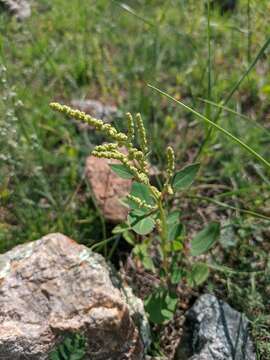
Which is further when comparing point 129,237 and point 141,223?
point 129,237

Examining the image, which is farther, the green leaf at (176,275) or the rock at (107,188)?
the rock at (107,188)

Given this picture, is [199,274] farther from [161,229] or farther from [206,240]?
[161,229]

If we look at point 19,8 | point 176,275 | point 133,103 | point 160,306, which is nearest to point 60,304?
point 160,306

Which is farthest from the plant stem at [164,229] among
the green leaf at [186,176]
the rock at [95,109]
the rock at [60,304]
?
the rock at [95,109]

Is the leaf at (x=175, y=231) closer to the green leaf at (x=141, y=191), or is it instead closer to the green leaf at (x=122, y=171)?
the green leaf at (x=141, y=191)

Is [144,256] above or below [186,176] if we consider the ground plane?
below

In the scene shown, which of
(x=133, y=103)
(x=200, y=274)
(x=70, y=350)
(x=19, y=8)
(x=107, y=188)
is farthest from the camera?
(x=133, y=103)

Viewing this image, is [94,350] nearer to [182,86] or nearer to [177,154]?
[177,154]

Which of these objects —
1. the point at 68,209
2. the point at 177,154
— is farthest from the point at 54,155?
the point at 177,154
